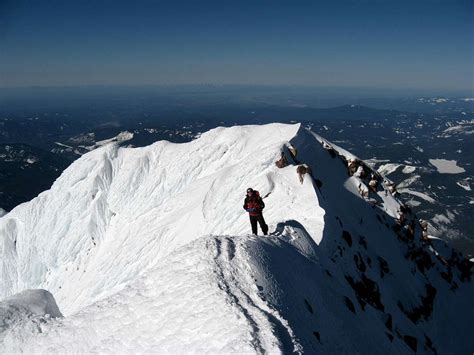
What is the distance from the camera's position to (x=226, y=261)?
16312mm

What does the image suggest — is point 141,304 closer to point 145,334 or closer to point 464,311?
point 145,334

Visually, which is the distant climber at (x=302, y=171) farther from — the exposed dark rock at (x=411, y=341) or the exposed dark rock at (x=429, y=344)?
the exposed dark rock at (x=429, y=344)

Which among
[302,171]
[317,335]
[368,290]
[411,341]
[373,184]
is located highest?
[302,171]

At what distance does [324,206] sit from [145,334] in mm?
22998

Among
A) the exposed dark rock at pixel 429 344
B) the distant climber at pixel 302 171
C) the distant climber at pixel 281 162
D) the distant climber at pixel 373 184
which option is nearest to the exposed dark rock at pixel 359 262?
the exposed dark rock at pixel 429 344

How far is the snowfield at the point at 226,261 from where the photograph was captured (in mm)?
13680

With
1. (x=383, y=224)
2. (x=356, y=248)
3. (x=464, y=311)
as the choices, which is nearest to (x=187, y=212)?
(x=356, y=248)

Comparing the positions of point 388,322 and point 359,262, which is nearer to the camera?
point 388,322

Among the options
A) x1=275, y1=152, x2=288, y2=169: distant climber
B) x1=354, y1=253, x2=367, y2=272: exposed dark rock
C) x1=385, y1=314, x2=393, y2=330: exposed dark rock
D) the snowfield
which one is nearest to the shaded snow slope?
the snowfield

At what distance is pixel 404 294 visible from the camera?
1459 inches

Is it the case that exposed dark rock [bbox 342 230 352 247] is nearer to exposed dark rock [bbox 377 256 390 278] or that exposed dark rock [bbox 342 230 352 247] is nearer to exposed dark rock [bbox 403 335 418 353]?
exposed dark rock [bbox 377 256 390 278]

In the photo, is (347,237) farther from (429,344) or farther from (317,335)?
(317,335)

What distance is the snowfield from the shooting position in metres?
13.7

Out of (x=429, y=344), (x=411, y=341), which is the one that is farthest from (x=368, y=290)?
(x=429, y=344)
